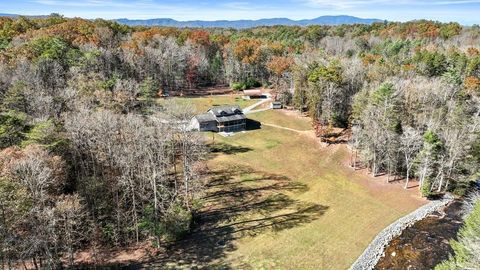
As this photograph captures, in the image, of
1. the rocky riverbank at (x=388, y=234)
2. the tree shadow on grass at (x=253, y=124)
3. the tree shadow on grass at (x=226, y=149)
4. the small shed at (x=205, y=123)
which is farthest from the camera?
the tree shadow on grass at (x=253, y=124)

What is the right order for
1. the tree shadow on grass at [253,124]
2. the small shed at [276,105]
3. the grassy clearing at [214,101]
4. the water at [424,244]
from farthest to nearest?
1. the grassy clearing at [214,101]
2. the small shed at [276,105]
3. the tree shadow on grass at [253,124]
4. the water at [424,244]

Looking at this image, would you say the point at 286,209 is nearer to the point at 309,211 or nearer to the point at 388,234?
the point at 309,211

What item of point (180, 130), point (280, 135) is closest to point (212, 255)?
point (180, 130)

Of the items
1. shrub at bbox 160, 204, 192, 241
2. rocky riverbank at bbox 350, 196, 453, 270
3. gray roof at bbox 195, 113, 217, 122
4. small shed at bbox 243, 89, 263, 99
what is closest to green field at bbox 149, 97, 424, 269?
rocky riverbank at bbox 350, 196, 453, 270

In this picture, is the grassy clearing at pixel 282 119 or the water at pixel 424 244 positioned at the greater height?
the grassy clearing at pixel 282 119

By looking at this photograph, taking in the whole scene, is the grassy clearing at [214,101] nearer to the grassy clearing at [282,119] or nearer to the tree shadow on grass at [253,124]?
the grassy clearing at [282,119]

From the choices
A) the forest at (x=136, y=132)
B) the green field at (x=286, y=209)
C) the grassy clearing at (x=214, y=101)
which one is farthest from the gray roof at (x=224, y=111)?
the grassy clearing at (x=214, y=101)

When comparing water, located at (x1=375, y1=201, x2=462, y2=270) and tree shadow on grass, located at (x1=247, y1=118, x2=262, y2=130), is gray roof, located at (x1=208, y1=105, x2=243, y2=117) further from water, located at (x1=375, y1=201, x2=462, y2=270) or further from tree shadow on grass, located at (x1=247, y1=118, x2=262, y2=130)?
water, located at (x1=375, y1=201, x2=462, y2=270)
